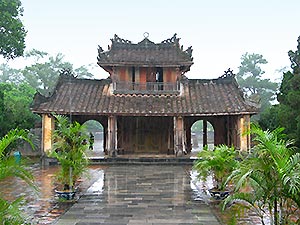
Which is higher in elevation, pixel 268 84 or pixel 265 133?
pixel 268 84

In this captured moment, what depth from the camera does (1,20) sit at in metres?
16.6

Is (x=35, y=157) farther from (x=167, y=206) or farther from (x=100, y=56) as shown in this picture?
(x=167, y=206)

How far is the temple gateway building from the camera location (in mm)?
18828

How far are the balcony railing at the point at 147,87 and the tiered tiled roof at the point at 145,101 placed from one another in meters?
0.23

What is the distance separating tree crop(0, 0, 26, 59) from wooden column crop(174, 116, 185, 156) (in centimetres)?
838

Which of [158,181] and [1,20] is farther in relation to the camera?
[1,20]

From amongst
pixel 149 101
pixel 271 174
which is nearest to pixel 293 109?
pixel 149 101

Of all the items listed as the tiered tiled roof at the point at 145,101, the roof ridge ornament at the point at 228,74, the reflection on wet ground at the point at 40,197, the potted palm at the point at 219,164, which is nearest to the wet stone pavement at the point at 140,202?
the reflection on wet ground at the point at 40,197

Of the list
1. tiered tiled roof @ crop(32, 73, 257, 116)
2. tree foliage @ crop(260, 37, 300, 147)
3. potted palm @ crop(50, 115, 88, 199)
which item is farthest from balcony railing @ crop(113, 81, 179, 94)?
potted palm @ crop(50, 115, 88, 199)

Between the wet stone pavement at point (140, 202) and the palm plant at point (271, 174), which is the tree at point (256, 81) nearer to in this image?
the wet stone pavement at point (140, 202)

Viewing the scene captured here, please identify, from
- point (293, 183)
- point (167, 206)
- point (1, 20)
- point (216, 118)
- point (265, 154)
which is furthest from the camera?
point (216, 118)

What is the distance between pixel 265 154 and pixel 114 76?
1589cm

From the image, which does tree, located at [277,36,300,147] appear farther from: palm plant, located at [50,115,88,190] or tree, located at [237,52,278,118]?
tree, located at [237,52,278,118]

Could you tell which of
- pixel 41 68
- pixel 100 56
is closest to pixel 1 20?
pixel 100 56
